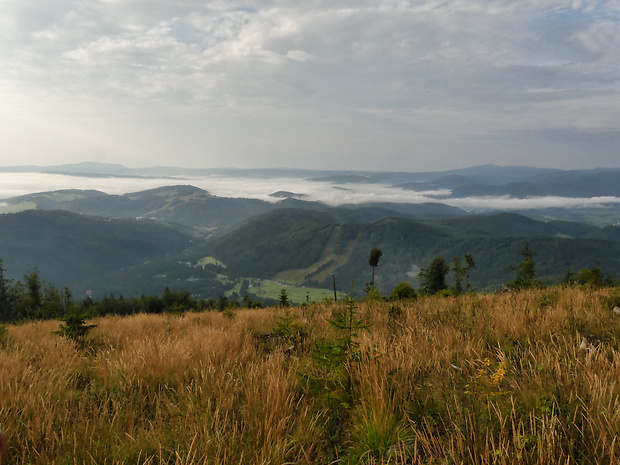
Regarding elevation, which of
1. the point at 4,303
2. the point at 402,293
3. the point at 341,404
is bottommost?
the point at 4,303

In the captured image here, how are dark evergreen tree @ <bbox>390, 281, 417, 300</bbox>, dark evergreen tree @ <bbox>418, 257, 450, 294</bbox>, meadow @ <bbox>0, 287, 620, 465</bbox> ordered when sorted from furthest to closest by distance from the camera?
dark evergreen tree @ <bbox>418, 257, 450, 294</bbox> < dark evergreen tree @ <bbox>390, 281, 417, 300</bbox> < meadow @ <bbox>0, 287, 620, 465</bbox>

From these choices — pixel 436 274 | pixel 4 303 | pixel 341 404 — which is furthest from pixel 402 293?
pixel 4 303

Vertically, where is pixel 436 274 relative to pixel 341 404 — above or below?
below

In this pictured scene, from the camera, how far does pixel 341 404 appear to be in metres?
3.83

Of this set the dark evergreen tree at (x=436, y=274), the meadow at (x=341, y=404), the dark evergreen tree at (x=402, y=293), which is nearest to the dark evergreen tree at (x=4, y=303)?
A: the dark evergreen tree at (x=402, y=293)

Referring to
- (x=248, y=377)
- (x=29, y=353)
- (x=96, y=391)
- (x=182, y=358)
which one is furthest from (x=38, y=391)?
(x=29, y=353)

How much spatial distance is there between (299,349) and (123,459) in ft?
12.4

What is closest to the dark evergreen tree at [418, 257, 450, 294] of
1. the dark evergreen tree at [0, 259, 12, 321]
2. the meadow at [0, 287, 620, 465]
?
the meadow at [0, 287, 620, 465]

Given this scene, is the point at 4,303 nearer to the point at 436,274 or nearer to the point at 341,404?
the point at 341,404

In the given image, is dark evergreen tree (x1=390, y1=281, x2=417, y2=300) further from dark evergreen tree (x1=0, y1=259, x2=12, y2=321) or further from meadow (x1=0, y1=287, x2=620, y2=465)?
dark evergreen tree (x1=0, y1=259, x2=12, y2=321)

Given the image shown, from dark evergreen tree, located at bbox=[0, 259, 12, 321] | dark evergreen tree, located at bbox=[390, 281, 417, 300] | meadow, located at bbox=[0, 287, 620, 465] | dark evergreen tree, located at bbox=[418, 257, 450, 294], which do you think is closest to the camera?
meadow, located at bbox=[0, 287, 620, 465]

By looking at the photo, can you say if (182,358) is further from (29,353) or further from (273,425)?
(29,353)

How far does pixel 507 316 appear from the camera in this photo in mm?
6379

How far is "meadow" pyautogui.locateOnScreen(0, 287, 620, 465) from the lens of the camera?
105 inches
